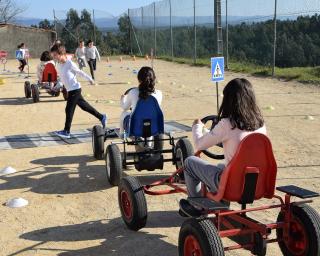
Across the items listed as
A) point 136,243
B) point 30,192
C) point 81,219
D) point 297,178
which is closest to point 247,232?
point 136,243

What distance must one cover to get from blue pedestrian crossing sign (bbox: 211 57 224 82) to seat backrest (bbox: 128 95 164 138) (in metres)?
2.04

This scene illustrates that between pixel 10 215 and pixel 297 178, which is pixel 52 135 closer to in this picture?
pixel 10 215

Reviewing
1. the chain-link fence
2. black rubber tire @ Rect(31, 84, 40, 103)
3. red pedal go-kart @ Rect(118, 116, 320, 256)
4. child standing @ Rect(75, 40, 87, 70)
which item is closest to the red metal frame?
red pedal go-kart @ Rect(118, 116, 320, 256)

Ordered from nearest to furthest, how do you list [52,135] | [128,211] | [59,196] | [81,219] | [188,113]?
[128,211], [81,219], [59,196], [52,135], [188,113]

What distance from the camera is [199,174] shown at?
13.3ft

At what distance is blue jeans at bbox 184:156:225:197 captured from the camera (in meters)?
3.92

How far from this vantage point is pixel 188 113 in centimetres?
1124

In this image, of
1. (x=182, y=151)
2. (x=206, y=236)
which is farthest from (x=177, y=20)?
(x=206, y=236)

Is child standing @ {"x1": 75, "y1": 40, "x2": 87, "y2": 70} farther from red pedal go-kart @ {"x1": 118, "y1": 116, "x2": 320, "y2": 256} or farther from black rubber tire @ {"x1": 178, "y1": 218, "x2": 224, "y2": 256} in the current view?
black rubber tire @ {"x1": 178, "y1": 218, "x2": 224, "y2": 256}

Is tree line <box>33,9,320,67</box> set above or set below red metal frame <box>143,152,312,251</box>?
above

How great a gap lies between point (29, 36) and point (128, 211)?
116 feet

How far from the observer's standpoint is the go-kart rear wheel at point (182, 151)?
5.89 meters

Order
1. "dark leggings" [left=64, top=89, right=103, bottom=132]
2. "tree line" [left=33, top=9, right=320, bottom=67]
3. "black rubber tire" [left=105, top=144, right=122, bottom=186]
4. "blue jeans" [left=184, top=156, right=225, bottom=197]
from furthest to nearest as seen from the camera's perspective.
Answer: "tree line" [left=33, top=9, right=320, bottom=67], "dark leggings" [left=64, top=89, right=103, bottom=132], "black rubber tire" [left=105, top=144, right=122, bottom=186], "blue jeans" [left=184, top=156, right=225, bottom=197]

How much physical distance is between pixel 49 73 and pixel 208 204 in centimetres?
1087
